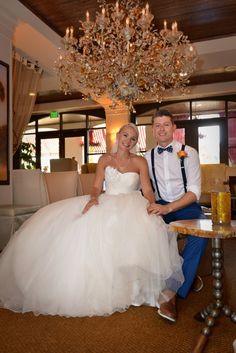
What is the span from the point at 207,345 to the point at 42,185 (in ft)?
9.79

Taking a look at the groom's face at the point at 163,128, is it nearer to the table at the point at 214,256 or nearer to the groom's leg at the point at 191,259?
the groom's leg at the point at 191,259

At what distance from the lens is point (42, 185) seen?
164 inches

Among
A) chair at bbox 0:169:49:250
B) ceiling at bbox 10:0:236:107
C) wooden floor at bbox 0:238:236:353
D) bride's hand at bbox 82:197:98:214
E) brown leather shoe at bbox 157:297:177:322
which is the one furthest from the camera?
ceiling at bbox 10:0:236:107

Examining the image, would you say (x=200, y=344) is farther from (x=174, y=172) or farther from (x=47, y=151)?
(x=47, y=151)

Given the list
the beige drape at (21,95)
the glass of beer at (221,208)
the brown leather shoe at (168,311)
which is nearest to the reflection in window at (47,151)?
the beige drape at (21,95)

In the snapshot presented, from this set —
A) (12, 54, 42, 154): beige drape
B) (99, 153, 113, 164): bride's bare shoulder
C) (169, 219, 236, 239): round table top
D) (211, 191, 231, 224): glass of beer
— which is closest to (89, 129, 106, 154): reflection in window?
(12, 54, 42, 154): beige drape

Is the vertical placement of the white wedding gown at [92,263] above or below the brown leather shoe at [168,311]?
above

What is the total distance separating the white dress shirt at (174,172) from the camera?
7.99 ft

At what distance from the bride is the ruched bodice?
0.26 meters

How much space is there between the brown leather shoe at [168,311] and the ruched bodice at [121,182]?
986mm

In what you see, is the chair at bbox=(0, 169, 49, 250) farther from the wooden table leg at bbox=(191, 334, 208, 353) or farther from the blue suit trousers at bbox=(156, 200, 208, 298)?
the wooden table leg at bbox=(191, 334, 208, 353)

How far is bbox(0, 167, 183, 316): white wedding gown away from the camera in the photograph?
78.7 inches

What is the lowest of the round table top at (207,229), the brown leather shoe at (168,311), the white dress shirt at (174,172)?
the brown leather shoe at (168,311)

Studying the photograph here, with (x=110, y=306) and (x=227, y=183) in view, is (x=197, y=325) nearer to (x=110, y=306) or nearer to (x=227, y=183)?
(x=110, y=306)
